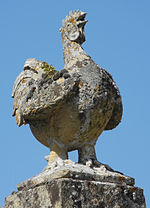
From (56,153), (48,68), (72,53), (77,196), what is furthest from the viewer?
(48,68)

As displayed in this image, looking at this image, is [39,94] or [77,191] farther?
[39,94]

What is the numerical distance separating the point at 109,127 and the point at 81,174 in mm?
1309

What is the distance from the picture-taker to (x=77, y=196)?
560 cm

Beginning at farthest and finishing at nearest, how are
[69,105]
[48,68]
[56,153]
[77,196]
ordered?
[48,68] → [56,153] → [69,105] → [77,196]

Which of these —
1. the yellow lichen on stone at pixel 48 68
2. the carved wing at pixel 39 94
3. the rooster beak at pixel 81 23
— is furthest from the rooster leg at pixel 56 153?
the rooster beak at pixel 81 23

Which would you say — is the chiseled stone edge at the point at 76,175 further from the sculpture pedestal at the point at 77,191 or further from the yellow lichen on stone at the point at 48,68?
the yellow lichen on stone at the point at 48,68

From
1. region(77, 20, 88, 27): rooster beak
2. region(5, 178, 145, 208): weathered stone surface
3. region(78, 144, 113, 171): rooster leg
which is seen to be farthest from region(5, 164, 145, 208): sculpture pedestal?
region(77, 20, 88, 27): rooster beak

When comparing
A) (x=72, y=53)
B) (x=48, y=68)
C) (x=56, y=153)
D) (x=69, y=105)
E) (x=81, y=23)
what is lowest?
(x=56, y=153)

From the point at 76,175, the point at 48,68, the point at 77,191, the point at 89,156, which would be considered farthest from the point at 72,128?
the point at 48,68

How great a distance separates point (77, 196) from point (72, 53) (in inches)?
84.9

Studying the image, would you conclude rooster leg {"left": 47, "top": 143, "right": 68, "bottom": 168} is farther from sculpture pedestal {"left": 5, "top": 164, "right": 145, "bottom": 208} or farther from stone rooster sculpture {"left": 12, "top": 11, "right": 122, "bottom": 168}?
sculpture pedestal {"left": 5, "top": 164, "right": 145, "bottom": 208}

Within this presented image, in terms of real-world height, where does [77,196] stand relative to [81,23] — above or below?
below

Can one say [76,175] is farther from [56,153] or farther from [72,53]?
[72,53]

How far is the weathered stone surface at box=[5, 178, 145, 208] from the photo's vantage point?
554 centimetres
